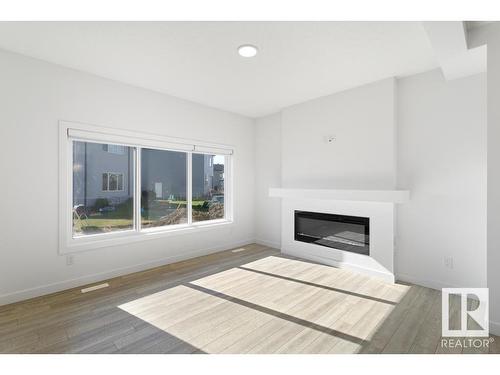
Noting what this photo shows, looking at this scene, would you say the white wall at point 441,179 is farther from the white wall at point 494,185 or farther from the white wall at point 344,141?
the white wall at point 494,185

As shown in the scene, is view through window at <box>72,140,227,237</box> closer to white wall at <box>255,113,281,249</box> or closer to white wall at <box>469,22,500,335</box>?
white wall at <box>255,113,281,249</box>

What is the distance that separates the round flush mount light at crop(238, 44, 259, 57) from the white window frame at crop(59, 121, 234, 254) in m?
1.83

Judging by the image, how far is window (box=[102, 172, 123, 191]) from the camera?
3367 millimetres

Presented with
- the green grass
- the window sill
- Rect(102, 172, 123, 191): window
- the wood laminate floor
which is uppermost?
Rect(102, 172, 123, 191): window

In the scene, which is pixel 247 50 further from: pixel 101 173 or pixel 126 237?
pixel 126 237

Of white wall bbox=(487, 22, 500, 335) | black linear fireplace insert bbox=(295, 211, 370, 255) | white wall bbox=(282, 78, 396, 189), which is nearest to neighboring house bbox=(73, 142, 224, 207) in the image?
white wall bbox=(282, 78, 396, 189)

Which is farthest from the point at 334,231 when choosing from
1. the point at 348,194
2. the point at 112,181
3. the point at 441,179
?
the point at 112,181

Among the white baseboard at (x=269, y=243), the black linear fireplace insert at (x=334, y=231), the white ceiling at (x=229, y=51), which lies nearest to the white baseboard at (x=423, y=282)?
the black linear fireplace insert at (x=334, y=231)

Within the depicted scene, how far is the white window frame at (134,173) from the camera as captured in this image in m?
2.89

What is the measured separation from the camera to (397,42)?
2373 millimetres

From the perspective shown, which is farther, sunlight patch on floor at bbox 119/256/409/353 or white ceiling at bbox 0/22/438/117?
white ceiling at bbox 0/22/438/117

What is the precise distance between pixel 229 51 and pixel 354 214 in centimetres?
269
